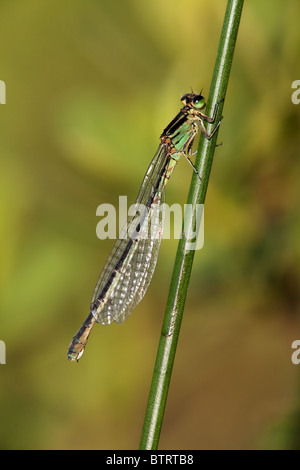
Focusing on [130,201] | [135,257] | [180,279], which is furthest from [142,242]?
[180,279]

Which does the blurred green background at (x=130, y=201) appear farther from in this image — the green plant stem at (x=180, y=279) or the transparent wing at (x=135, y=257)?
the green plant stem at (x=180, y=279)

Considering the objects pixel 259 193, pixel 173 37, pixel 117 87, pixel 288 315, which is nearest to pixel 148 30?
pixel 173 37

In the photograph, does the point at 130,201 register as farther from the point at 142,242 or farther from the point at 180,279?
the point at 180,279

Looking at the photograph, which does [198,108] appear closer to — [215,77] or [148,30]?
[215,77]

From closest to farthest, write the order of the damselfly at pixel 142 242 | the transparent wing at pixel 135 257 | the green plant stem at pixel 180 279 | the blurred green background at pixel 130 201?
the green plant stem at pixel 180 279 < the damselfly at pixel 142 242 < the transparent wing at pixel 135 257 < the blurred green background at pixel 130 201

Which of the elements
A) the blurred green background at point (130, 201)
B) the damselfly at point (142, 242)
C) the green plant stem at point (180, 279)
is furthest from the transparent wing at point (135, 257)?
the green plant stem at point (180, 279)

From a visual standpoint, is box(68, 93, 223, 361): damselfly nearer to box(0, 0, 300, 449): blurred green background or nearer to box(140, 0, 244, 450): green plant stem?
box(0, 0, 300, 449): blurred green background
